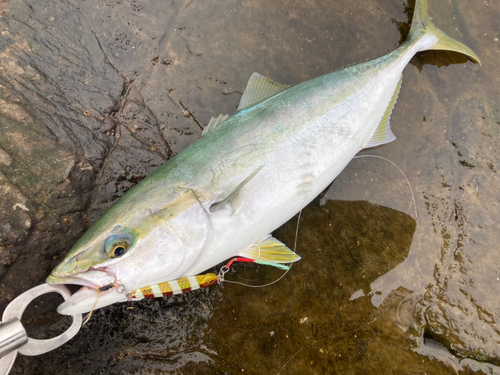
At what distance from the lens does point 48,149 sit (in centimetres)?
237

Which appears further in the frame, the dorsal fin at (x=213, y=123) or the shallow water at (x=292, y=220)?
the shallow water at (x=292, y=220)

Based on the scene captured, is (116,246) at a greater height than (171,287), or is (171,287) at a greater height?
(116,246)

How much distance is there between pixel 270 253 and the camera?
2.30 meters

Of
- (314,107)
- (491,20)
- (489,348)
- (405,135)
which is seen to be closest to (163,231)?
(314,107)

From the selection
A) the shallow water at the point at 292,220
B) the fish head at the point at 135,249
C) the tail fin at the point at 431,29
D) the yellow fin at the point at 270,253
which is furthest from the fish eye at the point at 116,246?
the tail fin at the point at 431,29

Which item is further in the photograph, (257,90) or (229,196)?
(257,90)

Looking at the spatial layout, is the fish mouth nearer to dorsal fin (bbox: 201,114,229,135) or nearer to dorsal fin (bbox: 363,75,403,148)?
dorsal fin (bbox: 201,114,229,135)

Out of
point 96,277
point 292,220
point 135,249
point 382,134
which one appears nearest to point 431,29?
point 382,134

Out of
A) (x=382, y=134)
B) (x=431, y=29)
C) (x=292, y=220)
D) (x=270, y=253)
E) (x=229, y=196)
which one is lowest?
(x=292, y=220)

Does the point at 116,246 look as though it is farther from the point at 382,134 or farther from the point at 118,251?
the point at 382,134

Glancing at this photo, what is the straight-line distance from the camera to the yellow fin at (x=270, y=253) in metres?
2.28

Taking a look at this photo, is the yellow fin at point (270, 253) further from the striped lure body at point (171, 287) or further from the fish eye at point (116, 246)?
the fish eye at point (116, 246)

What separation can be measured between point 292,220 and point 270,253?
51cm

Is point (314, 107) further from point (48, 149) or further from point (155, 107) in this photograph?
point (48, 149)
